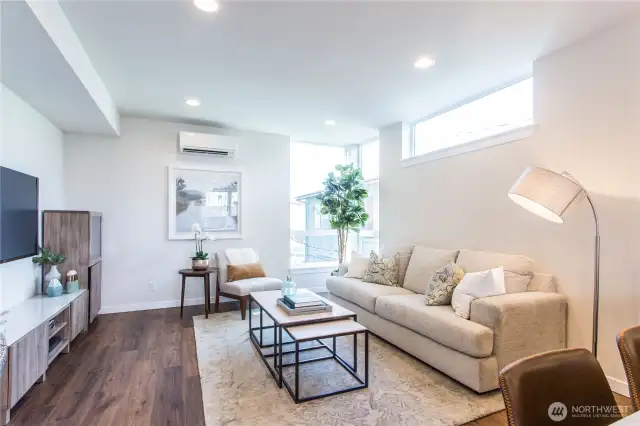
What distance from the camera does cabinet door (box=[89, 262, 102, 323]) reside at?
3.94 m

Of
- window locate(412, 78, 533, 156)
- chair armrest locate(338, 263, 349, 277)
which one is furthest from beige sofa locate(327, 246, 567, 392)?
window locate(412, 78, 533, 156)

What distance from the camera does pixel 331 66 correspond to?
311cm

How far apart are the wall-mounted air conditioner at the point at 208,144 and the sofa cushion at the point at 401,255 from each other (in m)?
2.65

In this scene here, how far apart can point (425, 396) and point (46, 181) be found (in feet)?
14.1

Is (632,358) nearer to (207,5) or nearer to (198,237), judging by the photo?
(207,5)

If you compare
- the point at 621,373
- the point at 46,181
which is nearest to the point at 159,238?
the point at 46,181

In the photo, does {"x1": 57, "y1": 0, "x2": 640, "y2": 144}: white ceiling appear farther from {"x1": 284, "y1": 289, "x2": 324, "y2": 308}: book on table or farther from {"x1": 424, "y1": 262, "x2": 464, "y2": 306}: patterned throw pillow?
{"x1": 284, "y1": 289, "x2": 324, "y2": 308}: book on table

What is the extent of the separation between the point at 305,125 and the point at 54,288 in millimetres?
3524

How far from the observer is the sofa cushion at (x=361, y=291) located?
3.67m

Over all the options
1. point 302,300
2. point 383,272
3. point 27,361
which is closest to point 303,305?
point 302,300

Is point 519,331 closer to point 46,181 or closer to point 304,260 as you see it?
→ point 304,260

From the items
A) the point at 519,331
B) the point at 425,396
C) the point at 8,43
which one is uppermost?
the point at 8,43

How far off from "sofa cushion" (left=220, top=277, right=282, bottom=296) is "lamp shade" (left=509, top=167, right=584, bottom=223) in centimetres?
293

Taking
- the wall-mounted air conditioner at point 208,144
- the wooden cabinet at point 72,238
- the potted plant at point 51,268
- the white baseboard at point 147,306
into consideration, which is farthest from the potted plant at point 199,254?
the potted plant at point 51,268
